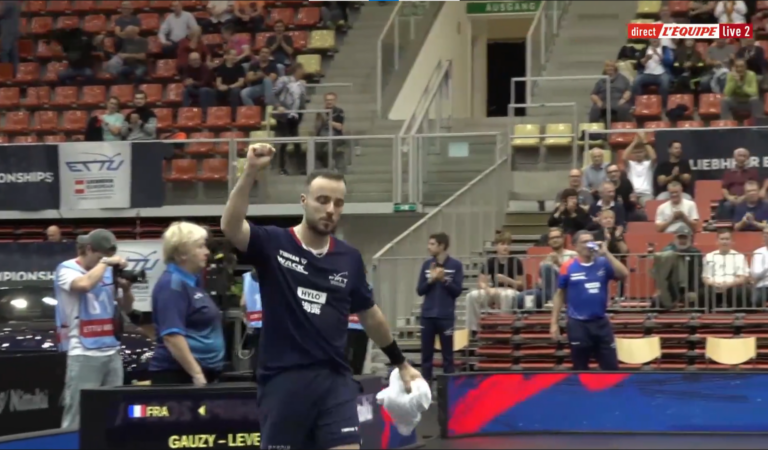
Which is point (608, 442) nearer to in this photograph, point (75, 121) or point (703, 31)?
point (703, 31)

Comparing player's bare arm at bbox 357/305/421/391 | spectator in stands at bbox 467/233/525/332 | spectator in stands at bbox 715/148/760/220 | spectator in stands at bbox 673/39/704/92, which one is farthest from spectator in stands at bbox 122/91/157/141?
player's bare arm at bbox 357/305/421/391

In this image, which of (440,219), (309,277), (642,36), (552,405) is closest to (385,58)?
(642,36)

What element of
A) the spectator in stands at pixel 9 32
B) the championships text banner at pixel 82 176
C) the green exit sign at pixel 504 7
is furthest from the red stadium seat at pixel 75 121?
the green exit sign at pixel 504 7

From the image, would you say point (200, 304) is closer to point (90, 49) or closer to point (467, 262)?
point (467, 262)

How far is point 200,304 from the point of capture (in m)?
7.64

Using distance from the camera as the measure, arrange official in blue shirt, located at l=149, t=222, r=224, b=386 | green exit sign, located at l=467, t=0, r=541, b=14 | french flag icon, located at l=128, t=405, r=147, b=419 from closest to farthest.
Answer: official in blue shirt, located at l=149, t=222, r=224, b=386 → french flag icon, located at l=128, t=405, r=147, b=419 → green exit sign, located at l=467, t=0, r=541, b=14

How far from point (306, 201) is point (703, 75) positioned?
1435 centimetres

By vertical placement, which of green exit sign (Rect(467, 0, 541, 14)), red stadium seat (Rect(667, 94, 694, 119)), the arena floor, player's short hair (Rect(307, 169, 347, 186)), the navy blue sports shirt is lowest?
the arena floor

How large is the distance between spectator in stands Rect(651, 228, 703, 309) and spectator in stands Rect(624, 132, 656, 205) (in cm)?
180

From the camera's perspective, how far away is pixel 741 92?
1762cm

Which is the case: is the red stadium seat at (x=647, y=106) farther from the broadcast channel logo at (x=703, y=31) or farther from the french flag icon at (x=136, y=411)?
the french flag icon at (x=136, y=411)

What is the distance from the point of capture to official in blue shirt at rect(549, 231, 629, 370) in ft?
41.6

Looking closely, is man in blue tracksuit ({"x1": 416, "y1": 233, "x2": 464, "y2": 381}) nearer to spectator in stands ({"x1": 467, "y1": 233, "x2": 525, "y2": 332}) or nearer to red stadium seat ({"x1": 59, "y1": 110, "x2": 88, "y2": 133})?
spectator in stands ({"x1": 467, "y1": 233, "x2": 525, "y2": 332})

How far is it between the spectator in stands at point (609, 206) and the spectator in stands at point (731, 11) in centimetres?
526
